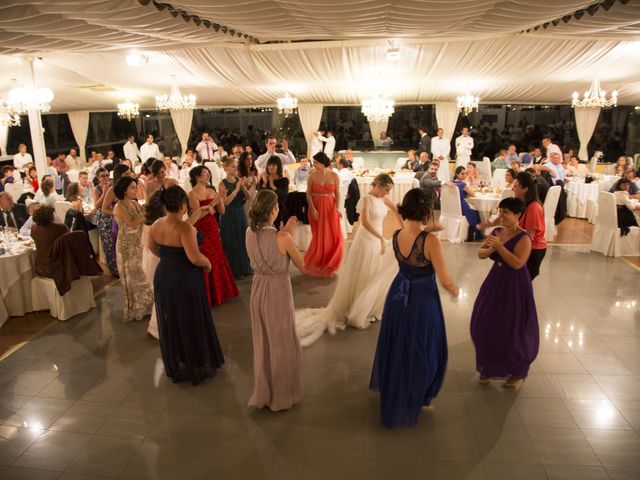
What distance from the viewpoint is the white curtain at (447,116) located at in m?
15.0

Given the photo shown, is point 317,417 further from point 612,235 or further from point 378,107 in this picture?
point 378,107

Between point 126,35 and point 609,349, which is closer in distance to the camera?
point 609,349

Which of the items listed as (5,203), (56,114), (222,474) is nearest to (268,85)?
(5,203)

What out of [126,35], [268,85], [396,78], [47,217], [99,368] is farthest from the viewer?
[268,85]

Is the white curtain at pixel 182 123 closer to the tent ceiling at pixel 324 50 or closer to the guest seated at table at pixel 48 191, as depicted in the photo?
the tent ceiling at pixel 324 50

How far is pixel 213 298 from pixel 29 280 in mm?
2018

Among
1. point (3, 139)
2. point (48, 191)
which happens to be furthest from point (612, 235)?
point (3, 139)

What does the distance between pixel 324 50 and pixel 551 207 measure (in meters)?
5.18

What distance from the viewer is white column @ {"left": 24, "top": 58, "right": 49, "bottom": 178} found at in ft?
29.2

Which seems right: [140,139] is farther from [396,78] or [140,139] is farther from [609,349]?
[609,349]

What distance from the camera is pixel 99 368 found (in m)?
4.32

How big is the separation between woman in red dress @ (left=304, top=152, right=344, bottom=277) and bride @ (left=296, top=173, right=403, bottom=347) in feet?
4.65

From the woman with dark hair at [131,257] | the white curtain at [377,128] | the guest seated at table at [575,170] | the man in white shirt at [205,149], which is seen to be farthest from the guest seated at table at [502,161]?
the woman with dark hair at [131,257]

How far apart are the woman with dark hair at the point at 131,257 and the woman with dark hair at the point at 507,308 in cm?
331
